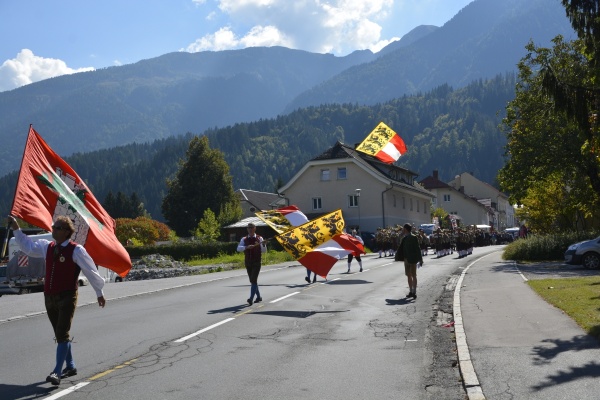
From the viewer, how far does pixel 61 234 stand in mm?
8031

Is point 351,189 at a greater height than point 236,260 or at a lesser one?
greater

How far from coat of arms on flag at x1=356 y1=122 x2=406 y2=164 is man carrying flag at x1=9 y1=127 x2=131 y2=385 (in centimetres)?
4197

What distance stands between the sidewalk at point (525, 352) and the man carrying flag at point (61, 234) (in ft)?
14.6

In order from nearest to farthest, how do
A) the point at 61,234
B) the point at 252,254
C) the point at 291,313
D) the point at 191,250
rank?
the point at 61,234
the point at 291,313
the point at 252,254
the point at 191,250

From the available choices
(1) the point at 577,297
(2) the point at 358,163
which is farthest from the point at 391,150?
(1) the point at 577,297

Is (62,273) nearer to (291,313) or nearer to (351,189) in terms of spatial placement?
(291,313)

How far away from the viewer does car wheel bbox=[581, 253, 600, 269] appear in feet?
85.7

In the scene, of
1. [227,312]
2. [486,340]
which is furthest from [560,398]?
[227,312]

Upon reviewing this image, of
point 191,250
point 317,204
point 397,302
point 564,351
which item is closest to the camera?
point 564,351

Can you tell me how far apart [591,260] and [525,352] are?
18.7 m

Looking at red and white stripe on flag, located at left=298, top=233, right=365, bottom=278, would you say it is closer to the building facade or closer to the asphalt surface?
the asphalt surface

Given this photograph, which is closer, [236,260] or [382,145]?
[236,260]

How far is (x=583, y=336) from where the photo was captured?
33.5ft

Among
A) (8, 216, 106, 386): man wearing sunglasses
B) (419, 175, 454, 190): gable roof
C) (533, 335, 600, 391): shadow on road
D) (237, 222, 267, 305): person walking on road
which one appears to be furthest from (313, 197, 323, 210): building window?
(8, 216, 106, 386): man wearing sunglasses
